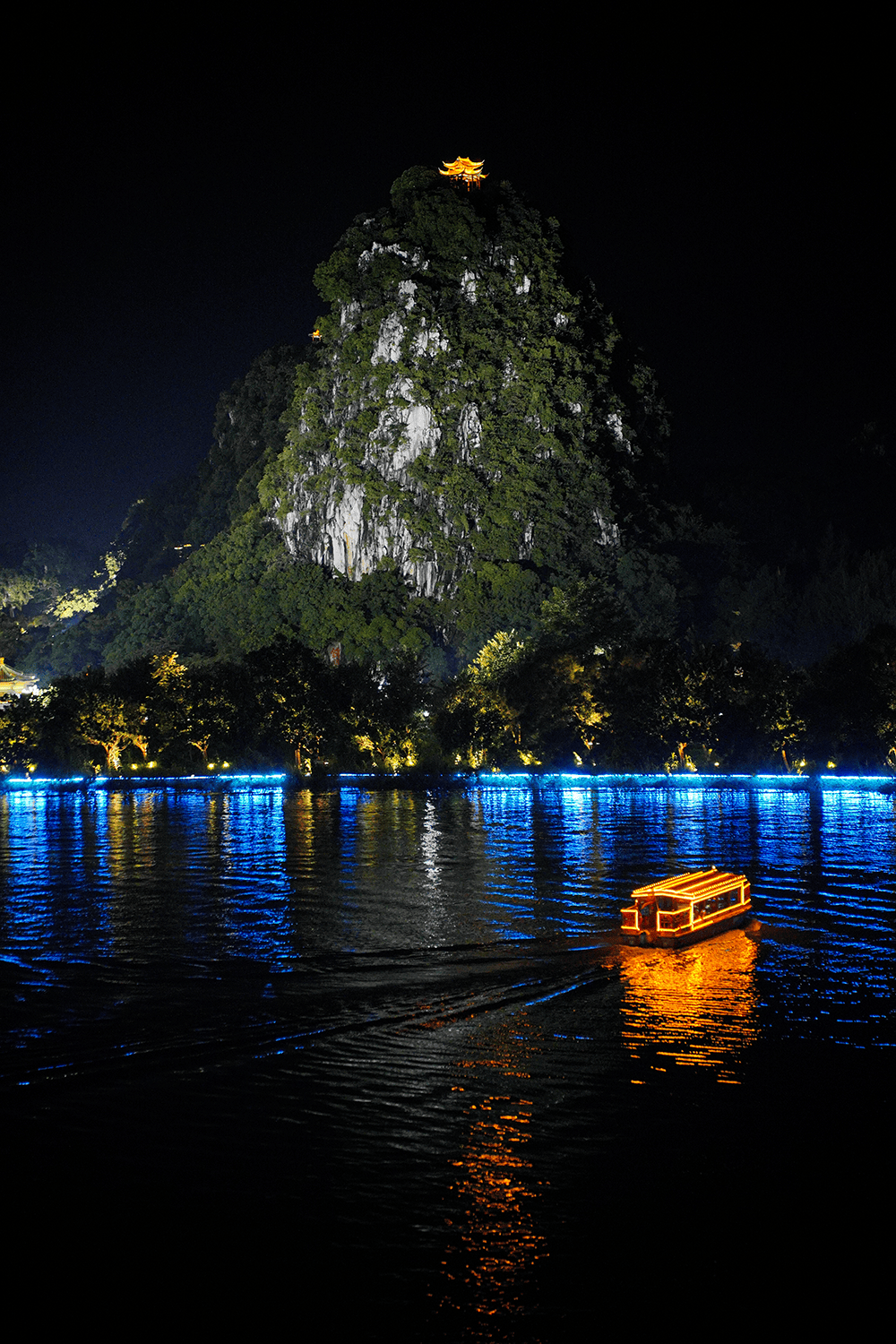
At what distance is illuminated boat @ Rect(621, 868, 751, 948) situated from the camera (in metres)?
16.7

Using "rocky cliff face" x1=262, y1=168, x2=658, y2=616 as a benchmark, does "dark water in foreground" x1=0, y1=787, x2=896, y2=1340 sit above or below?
below

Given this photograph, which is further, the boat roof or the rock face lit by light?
the rock face lit by light

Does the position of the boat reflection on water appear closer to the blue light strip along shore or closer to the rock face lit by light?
the blue light strip along shore

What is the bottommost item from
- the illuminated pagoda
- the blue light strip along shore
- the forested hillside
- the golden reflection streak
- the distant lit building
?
the golden reflection streak

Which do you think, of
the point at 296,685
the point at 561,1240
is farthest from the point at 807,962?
the point at 296,685

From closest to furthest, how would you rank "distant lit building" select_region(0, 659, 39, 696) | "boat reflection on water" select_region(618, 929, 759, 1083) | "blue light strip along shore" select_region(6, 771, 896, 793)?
1. "boat reflection on water" select_region(618, 929, 759, 1083)
2. "blue light strip along shore" select_region(6, 771, 896, 793)
3. "distant lit building" select_region(0, 659, 39, 696)

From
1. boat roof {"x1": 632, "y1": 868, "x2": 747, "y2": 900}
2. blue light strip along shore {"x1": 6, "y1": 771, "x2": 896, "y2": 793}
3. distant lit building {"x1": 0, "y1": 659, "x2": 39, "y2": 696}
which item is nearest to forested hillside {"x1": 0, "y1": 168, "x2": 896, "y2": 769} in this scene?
distant lit building {"x1": 0, "y1": 659, "x2": 39, "y2": 696}

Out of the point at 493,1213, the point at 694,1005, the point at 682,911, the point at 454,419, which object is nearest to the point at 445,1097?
the point at 493,1213

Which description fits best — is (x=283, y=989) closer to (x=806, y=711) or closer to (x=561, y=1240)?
(x=561, y=1240)

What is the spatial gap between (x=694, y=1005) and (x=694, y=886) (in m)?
4.46

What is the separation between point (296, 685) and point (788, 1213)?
Answer: 6051 cm

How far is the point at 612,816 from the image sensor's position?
131 ft

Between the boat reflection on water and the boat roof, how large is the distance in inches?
29.0

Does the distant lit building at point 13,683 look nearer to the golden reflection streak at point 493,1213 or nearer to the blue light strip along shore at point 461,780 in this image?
the blue light strip along shore at point 461,780
